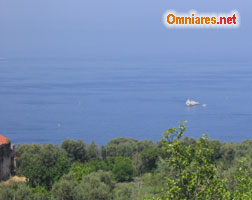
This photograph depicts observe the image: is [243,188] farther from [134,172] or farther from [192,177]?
[134,172]

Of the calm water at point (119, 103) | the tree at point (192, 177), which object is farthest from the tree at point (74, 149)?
the calm water at point (119, 103)

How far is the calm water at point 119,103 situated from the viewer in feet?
174

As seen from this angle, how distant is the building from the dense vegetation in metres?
0.49

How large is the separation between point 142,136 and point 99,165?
2840 centimetres

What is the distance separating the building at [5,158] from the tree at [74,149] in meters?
5.04

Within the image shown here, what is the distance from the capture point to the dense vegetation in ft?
22.1

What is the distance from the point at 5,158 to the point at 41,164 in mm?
1550

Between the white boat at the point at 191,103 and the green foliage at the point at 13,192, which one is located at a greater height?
the white boat at the point at 191,103

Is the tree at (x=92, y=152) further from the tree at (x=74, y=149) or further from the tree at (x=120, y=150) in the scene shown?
the tree at (x=120, y=150)

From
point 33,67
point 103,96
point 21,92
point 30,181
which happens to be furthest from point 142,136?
point 33,67

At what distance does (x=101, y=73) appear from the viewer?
9688 centimetres

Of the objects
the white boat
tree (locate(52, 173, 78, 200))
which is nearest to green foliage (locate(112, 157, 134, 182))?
tree (locate(52, 173, 78, 200))

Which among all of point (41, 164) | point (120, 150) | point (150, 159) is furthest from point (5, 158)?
point (120, 150)

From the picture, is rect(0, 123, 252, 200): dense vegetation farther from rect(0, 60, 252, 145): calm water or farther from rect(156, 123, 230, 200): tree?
rect(0, 60, 252, 145): calm water
